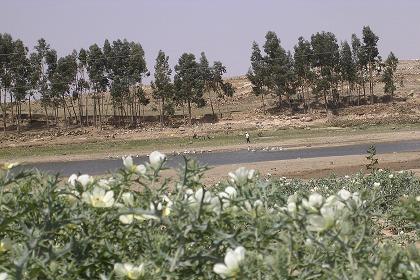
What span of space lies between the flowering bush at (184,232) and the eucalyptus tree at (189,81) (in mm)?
50781

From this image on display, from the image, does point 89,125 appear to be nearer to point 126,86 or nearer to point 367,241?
point 126,86

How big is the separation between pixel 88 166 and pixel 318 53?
104 ft

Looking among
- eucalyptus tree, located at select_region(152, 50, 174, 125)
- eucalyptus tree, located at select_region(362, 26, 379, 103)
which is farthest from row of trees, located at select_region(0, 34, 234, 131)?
eucalyptus tree, located at select_region(362, 26, 379, 103)

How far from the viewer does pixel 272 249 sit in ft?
4.97

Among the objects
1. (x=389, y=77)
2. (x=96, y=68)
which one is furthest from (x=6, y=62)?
(x=389, y=77)

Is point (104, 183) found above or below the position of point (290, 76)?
below

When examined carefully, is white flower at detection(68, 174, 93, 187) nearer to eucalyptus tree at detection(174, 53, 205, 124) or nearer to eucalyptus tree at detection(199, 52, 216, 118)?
eucalyptus tree at detection(174, 53, 205, 124)

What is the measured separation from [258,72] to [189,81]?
23.3ft

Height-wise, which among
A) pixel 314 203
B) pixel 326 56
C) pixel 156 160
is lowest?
pixel 314 203

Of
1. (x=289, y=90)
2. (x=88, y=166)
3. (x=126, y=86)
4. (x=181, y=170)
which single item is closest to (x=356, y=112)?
(x=289, y=90)

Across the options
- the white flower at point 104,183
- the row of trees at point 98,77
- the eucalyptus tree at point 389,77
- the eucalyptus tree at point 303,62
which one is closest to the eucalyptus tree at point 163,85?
the row of trees at point 98,77

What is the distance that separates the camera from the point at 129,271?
4.51 feet

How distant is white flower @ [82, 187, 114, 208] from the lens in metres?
1.65

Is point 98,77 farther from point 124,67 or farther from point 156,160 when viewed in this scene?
point 156,160
